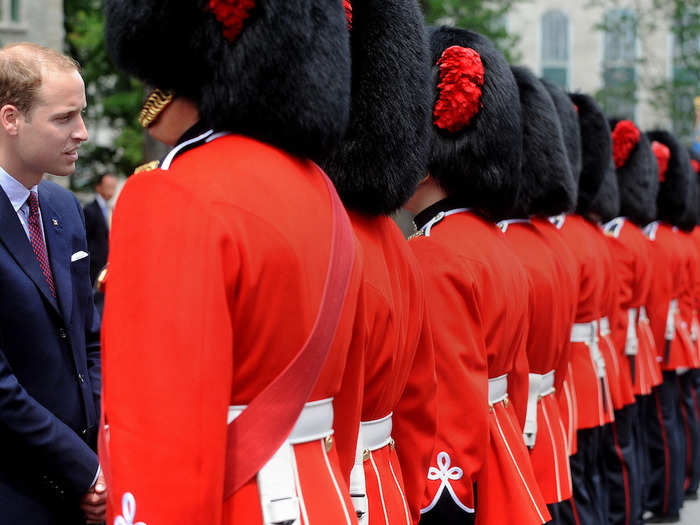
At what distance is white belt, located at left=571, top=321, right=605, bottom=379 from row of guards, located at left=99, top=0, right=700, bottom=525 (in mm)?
452

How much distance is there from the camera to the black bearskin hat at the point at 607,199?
218 inches

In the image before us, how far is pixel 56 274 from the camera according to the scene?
2.72 meters

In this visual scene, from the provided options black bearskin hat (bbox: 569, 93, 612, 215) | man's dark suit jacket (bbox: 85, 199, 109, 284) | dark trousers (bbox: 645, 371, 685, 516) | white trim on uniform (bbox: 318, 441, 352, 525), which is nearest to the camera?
white trim on uniform (bbox: 318, 441, 352, 525)

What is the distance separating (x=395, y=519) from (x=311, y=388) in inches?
29.6

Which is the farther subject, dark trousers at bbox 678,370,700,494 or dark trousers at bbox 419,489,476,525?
dark trousers at bbox 678,370,700,494

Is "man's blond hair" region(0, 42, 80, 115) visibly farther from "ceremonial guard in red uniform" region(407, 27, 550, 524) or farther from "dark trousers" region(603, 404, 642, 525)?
"dark trousers" region(603, 404, 642, 525)

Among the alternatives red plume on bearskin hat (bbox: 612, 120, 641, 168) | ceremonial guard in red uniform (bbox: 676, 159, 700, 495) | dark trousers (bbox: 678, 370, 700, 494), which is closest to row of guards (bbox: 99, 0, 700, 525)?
red plume on bearskin hat (bbox: 612, 120, 641, 168)

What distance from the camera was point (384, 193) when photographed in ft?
8.10

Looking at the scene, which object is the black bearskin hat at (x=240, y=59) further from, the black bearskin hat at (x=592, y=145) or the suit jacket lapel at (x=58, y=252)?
the black bearskin hat at (x=592, y=145)

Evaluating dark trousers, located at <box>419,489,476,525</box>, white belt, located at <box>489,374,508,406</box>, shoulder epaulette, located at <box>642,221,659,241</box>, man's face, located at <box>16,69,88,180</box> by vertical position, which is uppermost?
man's face, located at <box>16,69,88,180</box>

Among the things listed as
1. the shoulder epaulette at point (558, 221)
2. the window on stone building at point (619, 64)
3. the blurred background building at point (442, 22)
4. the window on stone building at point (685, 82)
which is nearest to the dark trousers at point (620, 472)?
the shoulder epaulette at point (558, 221)

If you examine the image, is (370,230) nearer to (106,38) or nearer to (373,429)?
(373,429)

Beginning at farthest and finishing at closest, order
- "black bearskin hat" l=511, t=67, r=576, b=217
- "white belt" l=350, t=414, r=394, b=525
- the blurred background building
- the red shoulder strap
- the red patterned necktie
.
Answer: the blurred background building < "black bearskin hat" l=511, t=67, r=576, b=217 < the red patterned necktie < "white belt" l=350, t=414, r=394, b=525 < the red shoulder strap

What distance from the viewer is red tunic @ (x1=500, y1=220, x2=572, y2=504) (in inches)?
153
